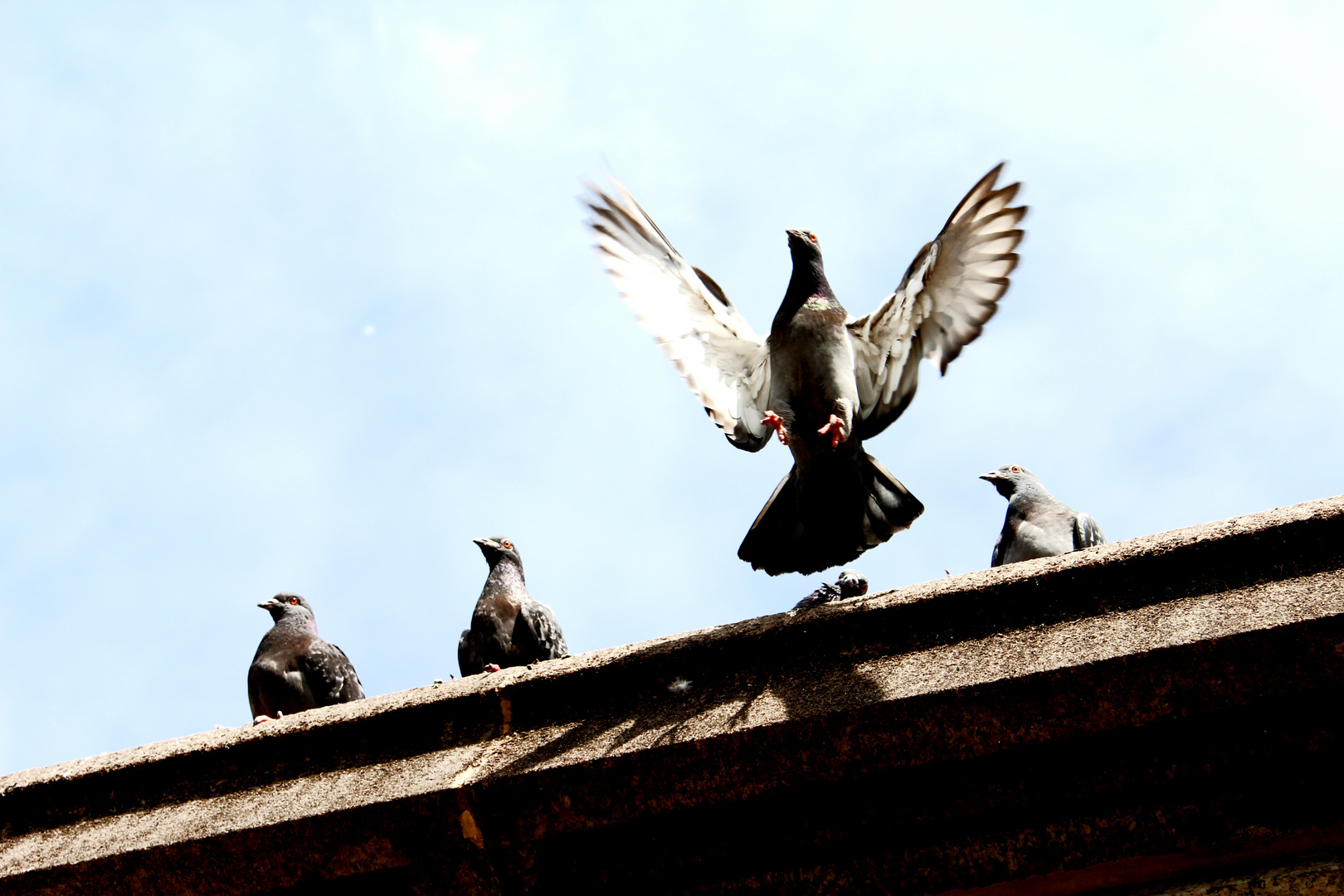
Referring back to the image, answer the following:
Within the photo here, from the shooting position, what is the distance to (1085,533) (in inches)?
221

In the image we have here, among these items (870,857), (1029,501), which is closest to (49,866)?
(870,857)

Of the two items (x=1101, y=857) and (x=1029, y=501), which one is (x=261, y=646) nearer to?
(x=1029, y=501)

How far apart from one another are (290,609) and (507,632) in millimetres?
1412

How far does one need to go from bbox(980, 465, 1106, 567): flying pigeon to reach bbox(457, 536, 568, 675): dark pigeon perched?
102 inches

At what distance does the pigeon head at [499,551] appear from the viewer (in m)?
7.62

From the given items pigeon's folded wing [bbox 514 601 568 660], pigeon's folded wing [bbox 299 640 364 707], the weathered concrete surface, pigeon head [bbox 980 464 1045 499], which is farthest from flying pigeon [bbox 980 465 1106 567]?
pigeon's folded wing [bbox 299 640 364 707]

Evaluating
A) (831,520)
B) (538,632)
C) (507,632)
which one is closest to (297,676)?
(507,632)

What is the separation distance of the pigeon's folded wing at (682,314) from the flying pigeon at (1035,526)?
1498 millimetres

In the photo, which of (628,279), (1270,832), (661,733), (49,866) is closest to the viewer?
(1270,832)

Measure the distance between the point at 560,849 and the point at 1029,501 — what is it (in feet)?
15.4

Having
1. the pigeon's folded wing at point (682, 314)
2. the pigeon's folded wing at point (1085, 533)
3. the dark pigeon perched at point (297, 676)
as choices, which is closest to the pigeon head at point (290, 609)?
the dark pigeon perched at point (297, 676)

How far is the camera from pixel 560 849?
2.48 meters

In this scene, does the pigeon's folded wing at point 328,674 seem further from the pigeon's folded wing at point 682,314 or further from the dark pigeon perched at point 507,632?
the pigeon's folded wing at point 682,314

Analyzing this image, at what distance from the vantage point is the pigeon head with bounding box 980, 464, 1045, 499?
686 cm
